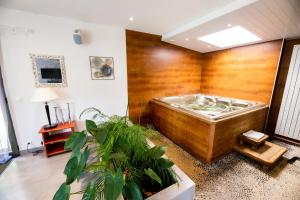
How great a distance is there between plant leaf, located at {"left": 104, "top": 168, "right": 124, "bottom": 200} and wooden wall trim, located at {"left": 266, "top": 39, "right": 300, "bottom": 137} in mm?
3583

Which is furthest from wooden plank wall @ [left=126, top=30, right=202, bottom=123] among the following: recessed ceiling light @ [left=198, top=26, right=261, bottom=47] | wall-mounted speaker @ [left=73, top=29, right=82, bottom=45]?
wall-mounted speaker @ [left=73, top=29, right=82, bottom=45]

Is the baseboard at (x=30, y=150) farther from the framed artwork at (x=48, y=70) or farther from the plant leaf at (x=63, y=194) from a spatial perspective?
the plant leaf at (x=63, y=194)

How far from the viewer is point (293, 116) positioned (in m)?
2.67

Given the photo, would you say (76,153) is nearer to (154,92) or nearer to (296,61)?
(154,92)

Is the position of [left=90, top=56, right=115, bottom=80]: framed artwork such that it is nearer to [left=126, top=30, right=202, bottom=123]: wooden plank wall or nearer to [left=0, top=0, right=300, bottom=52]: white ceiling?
[left=126, top=30, right=202, bottom=123]: wooden plank wall

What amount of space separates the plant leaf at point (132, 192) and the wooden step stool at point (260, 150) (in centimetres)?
218

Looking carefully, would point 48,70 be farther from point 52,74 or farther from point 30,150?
point 30,150

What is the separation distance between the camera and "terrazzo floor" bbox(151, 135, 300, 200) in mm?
1605

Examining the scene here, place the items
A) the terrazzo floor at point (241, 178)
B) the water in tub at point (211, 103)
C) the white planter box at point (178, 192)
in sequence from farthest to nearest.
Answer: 1. the water in tub at point (211, 103)
2. the terrazzo floor at point (241, 178)
3. the white planter box at point (178, 192)

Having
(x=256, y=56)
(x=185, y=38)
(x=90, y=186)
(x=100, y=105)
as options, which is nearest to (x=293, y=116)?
→ (x=256, y=56)

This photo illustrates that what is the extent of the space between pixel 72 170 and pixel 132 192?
353 mm

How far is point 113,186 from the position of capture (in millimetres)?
652

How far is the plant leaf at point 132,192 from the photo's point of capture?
0.70 meters

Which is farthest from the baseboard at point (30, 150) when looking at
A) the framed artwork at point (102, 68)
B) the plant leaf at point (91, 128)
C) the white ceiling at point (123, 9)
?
the white ceiling at point (123, 9)
